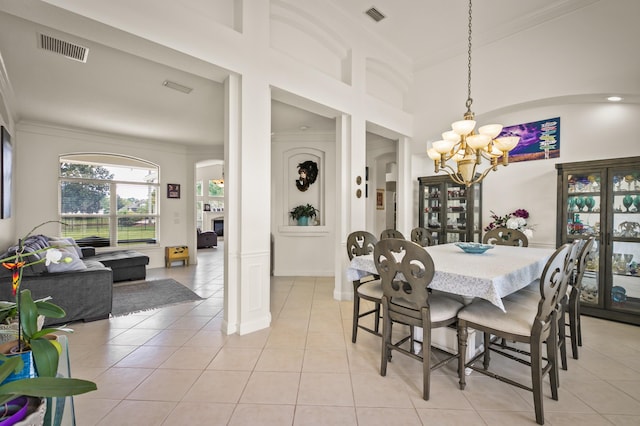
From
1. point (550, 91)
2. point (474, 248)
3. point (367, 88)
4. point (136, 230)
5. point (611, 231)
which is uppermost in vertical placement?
point (367, 88)

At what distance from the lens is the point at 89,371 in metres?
2.29

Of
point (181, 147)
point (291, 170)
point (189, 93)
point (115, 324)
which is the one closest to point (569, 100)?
point (291, 170)

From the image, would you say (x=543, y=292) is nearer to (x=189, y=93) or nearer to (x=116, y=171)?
(x=189, y=93)

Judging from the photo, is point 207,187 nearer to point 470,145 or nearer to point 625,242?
point 470,145

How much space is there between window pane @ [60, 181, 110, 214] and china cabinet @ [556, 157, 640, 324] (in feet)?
25.9

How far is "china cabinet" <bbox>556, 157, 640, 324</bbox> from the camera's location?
3252mm

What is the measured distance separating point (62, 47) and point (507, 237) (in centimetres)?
522

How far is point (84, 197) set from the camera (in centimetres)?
594

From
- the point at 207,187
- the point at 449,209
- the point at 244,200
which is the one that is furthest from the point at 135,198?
the point at 207,187

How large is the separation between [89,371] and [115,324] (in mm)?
1088

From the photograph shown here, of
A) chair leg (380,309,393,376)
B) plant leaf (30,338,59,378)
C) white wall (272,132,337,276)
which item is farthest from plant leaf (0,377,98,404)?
white wall (272,132,337,276)

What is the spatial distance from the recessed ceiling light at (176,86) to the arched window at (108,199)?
10.8ft

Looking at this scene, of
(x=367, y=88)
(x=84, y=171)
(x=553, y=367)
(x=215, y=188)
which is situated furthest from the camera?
(x=215, y=188)

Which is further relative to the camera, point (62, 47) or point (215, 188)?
point (215, 188)
